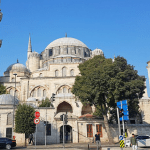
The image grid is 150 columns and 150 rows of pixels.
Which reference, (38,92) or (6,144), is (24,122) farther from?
(38,92)

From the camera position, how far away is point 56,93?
3909 cm

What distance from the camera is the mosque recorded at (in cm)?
2272

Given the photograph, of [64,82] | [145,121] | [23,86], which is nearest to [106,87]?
[145,121]

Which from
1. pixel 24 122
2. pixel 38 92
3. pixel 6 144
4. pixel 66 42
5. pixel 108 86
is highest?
pixel 66 42

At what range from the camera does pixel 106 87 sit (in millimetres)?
21266

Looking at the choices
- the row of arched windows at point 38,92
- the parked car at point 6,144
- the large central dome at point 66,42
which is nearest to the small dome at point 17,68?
the large central dome at point 66,42

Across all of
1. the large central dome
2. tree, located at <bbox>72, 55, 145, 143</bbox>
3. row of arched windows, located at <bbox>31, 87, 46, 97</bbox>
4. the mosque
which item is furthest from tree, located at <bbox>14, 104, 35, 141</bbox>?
the large central dome

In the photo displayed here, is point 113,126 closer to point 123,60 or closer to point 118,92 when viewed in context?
point 118,92

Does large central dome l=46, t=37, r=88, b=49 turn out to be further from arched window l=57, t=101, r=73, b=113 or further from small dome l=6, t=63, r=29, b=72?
arched window l=57, t=101, r=73, b=113

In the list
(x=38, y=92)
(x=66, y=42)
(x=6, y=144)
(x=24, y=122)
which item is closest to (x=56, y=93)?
(x=38, y=92)

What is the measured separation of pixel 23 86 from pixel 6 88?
171 inches

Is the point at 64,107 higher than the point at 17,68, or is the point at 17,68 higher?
the point at 17,68

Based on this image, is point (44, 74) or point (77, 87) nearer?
point (77, 87)

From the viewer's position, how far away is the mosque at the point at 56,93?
22.7m
